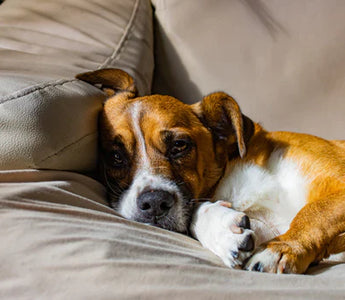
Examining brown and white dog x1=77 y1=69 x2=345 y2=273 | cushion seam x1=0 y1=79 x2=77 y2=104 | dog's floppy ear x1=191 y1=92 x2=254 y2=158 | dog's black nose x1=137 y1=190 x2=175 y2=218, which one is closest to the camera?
cushion seam x1=0 y1=79 x2=77 y2=104

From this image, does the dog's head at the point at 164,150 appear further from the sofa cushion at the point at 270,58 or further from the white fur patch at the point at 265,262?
the sofa cushion at the point at 270,58

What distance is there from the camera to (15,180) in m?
1.13

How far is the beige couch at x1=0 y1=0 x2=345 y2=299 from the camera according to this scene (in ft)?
2.77

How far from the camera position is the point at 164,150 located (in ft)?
5.46

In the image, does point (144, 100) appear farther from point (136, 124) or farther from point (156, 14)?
point (156, 14)

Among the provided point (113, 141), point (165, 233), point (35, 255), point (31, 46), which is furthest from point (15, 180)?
point (31, 46)

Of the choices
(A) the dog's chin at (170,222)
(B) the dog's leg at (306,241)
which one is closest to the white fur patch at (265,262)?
A: (B) the dog's leg at (306,241)

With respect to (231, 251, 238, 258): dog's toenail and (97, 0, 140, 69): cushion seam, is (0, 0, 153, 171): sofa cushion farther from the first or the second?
(231, 251, 238, 258): dog's toenail

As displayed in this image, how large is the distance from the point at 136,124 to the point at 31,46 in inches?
30.7

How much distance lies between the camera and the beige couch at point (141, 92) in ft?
2.77

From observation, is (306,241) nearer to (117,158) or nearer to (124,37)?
(117,158)

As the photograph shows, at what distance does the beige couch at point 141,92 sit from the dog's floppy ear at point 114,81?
114mm

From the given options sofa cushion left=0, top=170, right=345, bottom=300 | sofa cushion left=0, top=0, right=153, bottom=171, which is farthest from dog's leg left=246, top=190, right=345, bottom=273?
sofa cushion left=0, top=0, right=153, bottom=171

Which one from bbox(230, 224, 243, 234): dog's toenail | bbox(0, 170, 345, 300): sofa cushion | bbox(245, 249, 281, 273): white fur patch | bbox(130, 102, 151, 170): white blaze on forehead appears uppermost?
bbox(0, 170, 345, 300): sofa cushion
